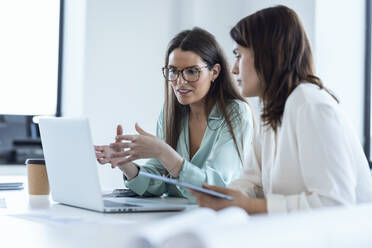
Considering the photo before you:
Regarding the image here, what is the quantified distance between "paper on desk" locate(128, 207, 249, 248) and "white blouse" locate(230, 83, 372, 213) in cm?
42

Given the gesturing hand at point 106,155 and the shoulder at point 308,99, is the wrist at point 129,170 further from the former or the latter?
the shoulder at point 308,99

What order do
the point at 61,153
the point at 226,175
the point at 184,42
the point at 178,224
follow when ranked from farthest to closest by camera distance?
the point at 184,42
the point at 226,175
the point at 61,153
the point at 178,224

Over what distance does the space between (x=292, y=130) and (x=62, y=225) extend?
0.61 meters

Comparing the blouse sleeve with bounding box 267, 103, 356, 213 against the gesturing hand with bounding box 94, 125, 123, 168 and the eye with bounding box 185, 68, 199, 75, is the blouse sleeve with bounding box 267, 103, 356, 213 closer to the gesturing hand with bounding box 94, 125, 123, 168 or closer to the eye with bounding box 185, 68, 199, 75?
the gesturing hand with bounding box 94, 125, 123, 168

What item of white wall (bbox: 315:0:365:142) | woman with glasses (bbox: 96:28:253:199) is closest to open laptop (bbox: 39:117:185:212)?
woman with glasses (bbox: 96:28:253:199)

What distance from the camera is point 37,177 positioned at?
1.84 meters

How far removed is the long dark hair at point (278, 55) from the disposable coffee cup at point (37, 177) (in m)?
0.91

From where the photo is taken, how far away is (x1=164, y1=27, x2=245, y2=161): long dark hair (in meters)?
2.10

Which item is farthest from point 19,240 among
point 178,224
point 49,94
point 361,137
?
point 49,94

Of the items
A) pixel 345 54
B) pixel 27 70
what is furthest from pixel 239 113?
pixel 27 70

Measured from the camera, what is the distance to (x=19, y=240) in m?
1.04

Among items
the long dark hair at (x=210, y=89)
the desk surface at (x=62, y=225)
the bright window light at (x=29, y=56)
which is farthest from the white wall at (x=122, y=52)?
the desk surface at (x=62, y=225)

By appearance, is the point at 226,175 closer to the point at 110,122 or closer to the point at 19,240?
the point at 19,240

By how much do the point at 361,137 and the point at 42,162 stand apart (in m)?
1.87
